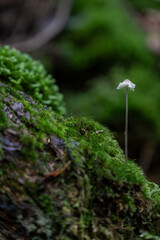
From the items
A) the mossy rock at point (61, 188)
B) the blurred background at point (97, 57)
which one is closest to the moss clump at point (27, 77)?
the mossy rock at point (61, 188)

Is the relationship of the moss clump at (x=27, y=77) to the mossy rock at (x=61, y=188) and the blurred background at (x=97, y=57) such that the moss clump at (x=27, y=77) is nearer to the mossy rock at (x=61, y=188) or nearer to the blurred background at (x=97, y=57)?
the mossy rock at (x=61, y=188)

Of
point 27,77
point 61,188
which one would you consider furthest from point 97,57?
point 61,188

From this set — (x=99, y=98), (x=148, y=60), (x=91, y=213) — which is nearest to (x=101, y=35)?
(x=148, y=60)

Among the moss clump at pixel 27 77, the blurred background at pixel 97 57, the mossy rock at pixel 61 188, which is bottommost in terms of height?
the mossy rock at pixel 61 188

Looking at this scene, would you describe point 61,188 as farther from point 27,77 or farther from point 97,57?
point 97,57

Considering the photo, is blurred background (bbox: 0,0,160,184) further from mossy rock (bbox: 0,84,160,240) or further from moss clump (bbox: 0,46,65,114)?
mossy rock (bbox: 0,84,160,240)
